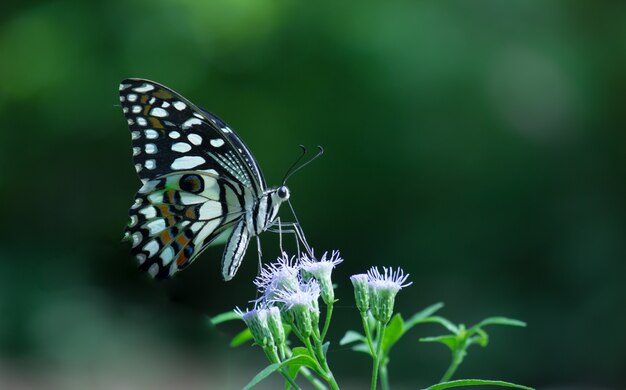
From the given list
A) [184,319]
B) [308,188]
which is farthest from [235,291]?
[308,188]

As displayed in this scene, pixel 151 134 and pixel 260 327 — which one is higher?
pixel 151 134

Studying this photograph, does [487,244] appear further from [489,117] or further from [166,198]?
[166,198]

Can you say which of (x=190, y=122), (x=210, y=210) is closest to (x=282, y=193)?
(x=210, y=210)

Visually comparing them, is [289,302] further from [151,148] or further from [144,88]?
[144,88]

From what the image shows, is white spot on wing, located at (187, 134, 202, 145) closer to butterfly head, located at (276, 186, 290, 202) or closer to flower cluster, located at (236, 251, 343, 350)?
butterfly head, located at (276, 186, 290, 202)

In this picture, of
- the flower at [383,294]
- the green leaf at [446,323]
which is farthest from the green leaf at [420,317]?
the flower at [383,294]

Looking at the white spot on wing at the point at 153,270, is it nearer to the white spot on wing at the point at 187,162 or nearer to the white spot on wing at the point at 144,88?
the white spot on wing at the point at 187,162
